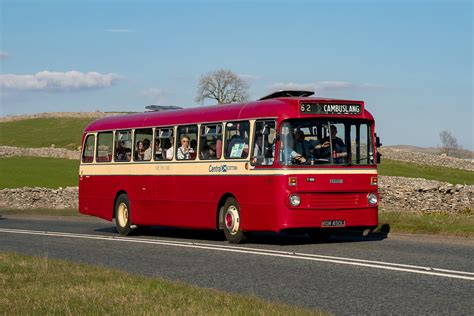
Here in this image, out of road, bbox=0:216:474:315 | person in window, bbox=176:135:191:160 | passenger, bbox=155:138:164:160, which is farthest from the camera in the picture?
passenger, bbox=155:138:164:160

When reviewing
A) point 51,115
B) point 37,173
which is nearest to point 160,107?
point 37,173

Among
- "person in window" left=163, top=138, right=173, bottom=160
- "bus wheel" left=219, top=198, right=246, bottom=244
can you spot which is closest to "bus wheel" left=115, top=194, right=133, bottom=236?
"person in window" left=163, top=138, right=173, bottom=160

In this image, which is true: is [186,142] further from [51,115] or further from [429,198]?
[51,115]

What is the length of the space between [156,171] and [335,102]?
17.8ft

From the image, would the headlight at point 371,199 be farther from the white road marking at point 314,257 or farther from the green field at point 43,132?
the green field at point 43,132

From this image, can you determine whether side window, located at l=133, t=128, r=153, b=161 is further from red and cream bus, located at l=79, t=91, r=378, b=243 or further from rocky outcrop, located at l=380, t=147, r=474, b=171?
rocky outcrop, located at l=380, t=147, r=474, b=171

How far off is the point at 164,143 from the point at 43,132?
9358 centimetres

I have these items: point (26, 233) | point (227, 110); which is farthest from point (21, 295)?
point (26, 233)

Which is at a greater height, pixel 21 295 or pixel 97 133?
pixel 97 133

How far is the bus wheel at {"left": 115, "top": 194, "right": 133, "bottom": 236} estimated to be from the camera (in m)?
22.9

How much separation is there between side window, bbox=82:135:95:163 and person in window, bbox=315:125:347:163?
9.04 m

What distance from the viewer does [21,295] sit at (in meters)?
10.7

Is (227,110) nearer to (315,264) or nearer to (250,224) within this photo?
(250,224)

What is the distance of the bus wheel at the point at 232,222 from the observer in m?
18.5
